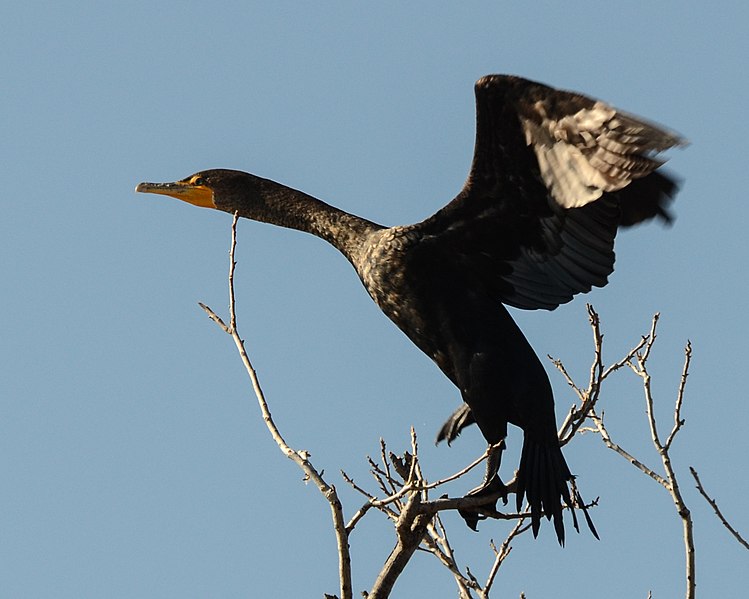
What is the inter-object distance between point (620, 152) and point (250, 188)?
2.53 metres

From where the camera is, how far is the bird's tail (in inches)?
206

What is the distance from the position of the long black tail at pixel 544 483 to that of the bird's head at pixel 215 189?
7.13 feet

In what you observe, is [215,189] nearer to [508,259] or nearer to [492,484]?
[508,259]

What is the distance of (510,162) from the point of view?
17.8 feet

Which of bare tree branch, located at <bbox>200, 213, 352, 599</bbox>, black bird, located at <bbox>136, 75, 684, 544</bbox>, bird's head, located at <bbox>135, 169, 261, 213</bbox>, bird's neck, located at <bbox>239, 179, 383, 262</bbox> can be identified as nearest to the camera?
bare tree branch, located at <bbox>200, 213, 352, 599</bbox>

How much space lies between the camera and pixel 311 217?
6.39 metres

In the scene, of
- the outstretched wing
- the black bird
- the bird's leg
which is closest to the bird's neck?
the black bird

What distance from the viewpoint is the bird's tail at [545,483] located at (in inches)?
206

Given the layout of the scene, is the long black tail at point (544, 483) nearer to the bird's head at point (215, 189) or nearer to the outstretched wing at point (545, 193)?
the outstretched wing at point (545, 193)

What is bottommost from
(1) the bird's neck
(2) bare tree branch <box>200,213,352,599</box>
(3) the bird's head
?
(2) bare tree branch <box>200,213,352,599</box>

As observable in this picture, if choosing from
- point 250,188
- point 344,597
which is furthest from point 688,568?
point 250,188

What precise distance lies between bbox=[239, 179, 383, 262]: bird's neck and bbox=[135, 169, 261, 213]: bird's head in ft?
0.19

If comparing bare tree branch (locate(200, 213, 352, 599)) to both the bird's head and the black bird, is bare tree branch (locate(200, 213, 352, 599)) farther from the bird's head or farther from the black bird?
the bird's head

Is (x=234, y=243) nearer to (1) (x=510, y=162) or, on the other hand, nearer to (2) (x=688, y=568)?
(1) (x=510, y=162)
